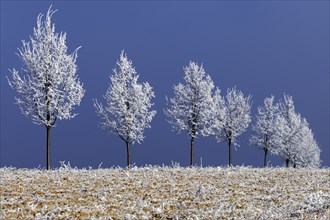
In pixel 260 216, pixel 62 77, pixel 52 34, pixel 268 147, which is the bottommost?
pixel 260 216

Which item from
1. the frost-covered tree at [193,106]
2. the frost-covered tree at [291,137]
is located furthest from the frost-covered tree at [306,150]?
the frost-covered tree at [193,106]

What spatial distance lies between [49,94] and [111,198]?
1547 cm

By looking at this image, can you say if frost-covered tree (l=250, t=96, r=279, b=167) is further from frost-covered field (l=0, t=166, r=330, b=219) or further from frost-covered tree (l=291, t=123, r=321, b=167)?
frost-covered field (l=0, t=166, r=330, b=219)

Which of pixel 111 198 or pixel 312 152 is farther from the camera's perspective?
pixel 312 152

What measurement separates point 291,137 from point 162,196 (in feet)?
151

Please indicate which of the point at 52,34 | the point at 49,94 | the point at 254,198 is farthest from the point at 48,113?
the point at 254,198

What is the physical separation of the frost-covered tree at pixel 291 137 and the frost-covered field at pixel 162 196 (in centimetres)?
3411

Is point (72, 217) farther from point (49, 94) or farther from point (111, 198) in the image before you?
point (49, 94)

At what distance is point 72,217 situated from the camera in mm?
12805

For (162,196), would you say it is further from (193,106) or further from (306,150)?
(306,150)

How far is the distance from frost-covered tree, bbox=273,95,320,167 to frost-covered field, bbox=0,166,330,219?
3411 cm

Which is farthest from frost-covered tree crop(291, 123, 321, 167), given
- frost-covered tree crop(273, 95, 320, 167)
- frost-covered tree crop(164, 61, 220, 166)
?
frost-covered tree crop(164, 61, 220, 166)

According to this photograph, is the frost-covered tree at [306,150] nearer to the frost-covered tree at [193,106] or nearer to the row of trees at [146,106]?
the row of trees at [146,106]

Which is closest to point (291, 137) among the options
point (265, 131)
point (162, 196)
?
point (265, 131)
